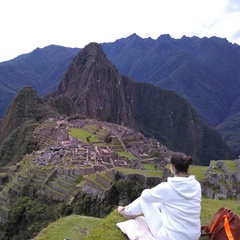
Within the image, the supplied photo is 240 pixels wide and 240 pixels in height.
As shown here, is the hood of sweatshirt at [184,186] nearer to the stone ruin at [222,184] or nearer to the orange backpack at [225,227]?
the orange backpack at [225,227]

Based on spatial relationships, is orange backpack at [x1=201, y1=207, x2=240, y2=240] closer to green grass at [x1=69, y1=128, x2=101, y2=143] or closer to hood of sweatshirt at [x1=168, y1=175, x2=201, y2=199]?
hood of sweatshirt at [x1=168, y1=175, x2=201, y2=199]

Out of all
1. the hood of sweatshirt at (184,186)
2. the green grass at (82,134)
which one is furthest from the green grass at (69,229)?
the green grass at (82,134)

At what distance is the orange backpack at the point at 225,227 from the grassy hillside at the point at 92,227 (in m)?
1.43

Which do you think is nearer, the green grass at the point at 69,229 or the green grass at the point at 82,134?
the green grass at the point at 69,229

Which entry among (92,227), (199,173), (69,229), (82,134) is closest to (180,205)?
(92,227)

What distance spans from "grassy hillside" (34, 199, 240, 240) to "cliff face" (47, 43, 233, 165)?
7771 centimetres

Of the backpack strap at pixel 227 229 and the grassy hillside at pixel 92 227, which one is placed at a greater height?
the backpack strap at pixel 227 229

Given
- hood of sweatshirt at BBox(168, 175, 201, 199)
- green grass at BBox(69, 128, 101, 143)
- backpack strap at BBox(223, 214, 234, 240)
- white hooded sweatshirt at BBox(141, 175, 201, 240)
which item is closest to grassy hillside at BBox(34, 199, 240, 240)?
white hooded sweatshirt at BBox(141, 175, 201, 240)

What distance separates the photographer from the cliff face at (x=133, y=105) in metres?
108

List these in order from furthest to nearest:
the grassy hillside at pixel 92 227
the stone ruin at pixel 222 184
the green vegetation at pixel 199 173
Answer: the green vegetation at pixel 199 173, the stone ruin at pixel 222 184, the grassy hillside at pixel 92 227

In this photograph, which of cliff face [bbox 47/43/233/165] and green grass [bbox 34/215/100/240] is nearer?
green grass [bbox 34/215/100/240]

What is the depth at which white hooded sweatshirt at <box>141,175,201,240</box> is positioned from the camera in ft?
14.5

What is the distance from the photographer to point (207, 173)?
41.4 feet

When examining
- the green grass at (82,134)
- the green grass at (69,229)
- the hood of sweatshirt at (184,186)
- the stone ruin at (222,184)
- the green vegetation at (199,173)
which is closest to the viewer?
the hood of sweatshirt at (184,186)
